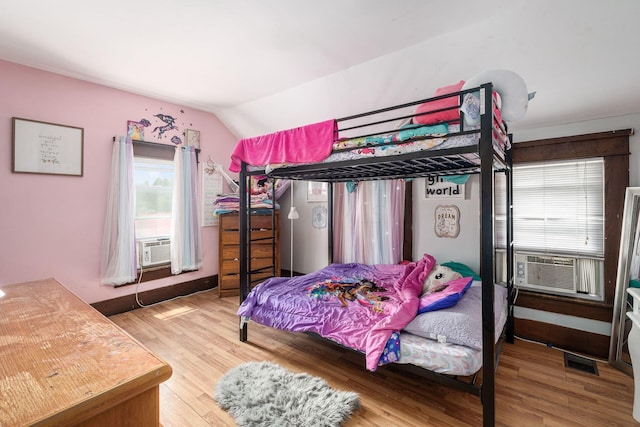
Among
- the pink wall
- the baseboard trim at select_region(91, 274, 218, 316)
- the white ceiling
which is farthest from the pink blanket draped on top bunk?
the baseboard trim at select_region(91, 274, 218, 316)

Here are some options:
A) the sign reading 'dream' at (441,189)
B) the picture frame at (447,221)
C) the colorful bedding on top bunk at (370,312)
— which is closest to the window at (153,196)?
the colorful bedding on top bunk at (370,312)

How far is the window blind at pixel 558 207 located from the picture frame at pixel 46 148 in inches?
174

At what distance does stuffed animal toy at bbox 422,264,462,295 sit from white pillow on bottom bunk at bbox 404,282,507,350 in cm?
27

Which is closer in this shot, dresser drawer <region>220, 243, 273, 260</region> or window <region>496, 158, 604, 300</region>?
window <region>496, 158, 604, 300</region>

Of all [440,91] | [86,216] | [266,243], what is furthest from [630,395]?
[86,216]

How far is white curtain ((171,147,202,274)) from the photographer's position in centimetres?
375

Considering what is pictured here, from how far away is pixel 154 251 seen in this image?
3.63m

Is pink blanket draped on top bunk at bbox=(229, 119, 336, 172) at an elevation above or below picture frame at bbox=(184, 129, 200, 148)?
below

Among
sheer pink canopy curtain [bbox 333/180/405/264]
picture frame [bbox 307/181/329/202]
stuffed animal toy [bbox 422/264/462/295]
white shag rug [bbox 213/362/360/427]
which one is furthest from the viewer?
picture frame [bbox 307/181/329/202]

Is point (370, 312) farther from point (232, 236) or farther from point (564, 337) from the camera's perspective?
point (232, 236)

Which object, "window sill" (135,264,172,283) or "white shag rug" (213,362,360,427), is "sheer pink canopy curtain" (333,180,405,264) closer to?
"white shag rug" (213,362,360,427)

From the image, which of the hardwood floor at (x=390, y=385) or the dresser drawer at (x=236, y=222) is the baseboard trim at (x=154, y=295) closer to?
the hardwood floor at (x=390, y=385)

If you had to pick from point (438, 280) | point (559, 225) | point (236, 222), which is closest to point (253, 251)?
point (236, 222)

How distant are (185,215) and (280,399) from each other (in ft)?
9.10
